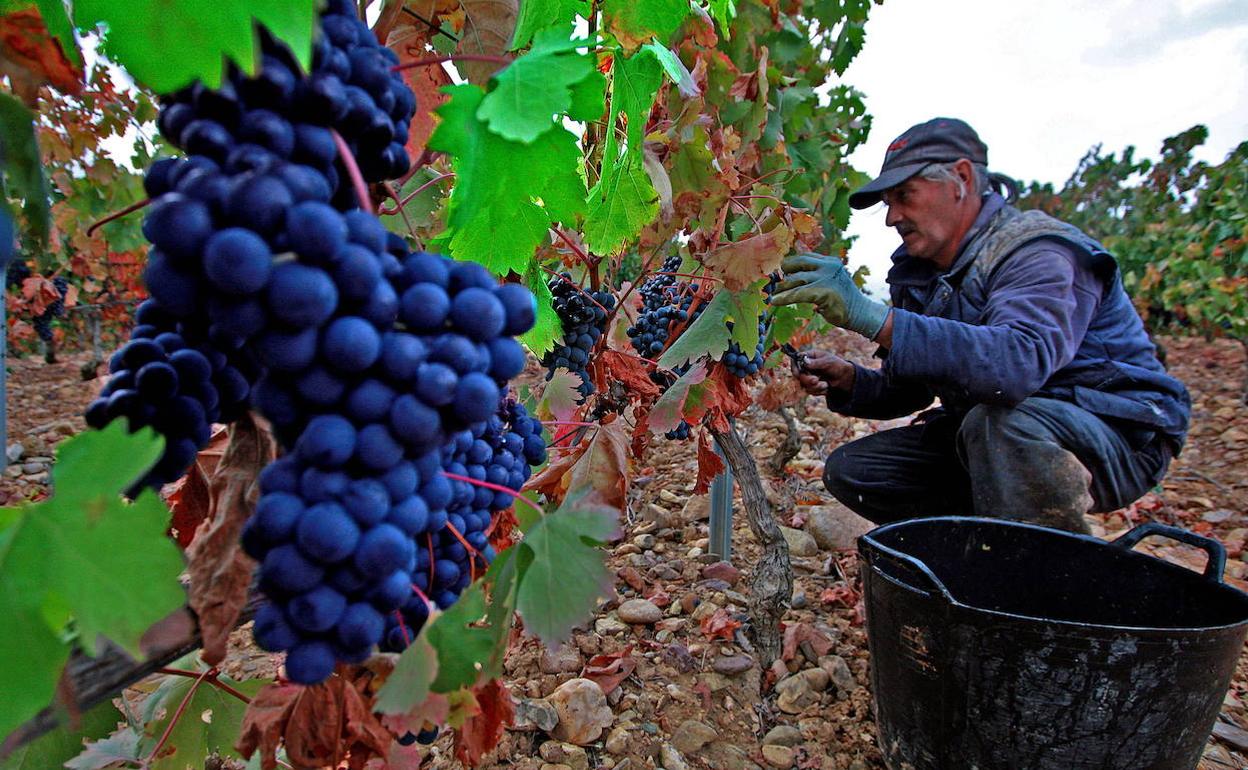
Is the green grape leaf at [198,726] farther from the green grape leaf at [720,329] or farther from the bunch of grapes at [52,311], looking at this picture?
the bunch of grapes at [52,311]

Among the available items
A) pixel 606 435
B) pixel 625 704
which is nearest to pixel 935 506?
Result: pixel 625 704

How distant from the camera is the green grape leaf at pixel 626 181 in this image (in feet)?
4.74

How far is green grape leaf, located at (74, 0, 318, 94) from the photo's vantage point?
0.59 meters

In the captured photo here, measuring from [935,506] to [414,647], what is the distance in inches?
125

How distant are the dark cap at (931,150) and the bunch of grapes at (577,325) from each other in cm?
166

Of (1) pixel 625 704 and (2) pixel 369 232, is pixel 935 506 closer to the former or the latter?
(1) pixel 625 704

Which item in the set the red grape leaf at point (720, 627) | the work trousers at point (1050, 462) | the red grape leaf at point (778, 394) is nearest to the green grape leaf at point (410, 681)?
the red grape leaf at point (720, 627)

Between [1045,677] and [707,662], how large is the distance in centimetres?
112

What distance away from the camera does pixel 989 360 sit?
8.00ft

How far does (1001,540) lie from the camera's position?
2566 mm

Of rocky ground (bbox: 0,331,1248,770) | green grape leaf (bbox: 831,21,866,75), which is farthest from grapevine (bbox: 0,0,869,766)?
green grape leaf (bbox: 831,21,866,75)

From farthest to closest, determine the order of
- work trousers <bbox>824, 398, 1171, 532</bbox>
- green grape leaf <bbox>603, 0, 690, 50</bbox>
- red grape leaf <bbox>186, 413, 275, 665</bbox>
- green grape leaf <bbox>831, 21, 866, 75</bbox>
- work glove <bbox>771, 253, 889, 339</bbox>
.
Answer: green grape leaf <bbox>831, 21, 866, 75</bbox> → work trousers <bbox>824, 398, 1171, 532</bbox> → work glove <bbox>771, 253, 889, 339</bbox> → green grape leaf <bbox>603, 0, 690, 50</bbox> → red grape leaf <bbox>186, 413, 275, 665</bbox>

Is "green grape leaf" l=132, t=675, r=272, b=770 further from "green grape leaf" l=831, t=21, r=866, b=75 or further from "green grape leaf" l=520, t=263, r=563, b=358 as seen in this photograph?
"green grape leaf" l=831, t=21, r=866, b=75

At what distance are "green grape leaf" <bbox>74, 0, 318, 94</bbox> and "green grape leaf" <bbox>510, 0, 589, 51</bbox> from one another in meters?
0.66
